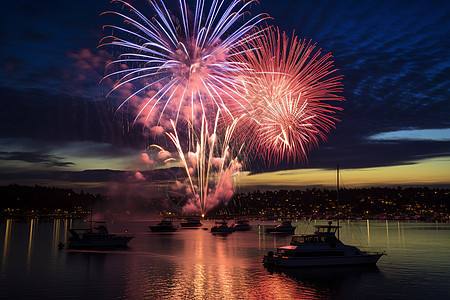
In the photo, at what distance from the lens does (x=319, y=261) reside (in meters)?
60.8

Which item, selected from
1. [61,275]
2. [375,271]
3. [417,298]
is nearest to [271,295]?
[417,298]

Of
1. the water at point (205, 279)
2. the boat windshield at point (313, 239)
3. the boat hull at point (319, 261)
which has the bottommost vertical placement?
the water at point (205, 279)

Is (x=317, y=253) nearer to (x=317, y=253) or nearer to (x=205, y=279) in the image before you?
(x=317, y=253)

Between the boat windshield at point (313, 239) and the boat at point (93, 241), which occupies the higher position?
the boat windshield at point (313, 239)

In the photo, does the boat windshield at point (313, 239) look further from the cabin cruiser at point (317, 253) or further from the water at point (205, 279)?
the water at point (205, 279)

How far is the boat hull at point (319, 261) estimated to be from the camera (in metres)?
60.0

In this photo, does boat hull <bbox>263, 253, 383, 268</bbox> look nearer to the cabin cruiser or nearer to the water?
the cabin cruiser

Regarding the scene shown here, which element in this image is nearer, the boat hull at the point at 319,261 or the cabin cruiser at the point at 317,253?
the boat hull at the point at 319,261

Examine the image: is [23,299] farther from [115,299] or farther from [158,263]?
[158,263]

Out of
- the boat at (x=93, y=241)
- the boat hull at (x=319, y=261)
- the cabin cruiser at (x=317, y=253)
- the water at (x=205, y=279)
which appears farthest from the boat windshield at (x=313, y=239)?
the boat at (x=93, y=241)

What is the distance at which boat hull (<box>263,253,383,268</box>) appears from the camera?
197 ft

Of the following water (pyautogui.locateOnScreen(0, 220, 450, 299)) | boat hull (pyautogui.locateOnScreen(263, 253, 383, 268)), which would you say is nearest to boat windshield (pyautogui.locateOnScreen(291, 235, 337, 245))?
boat hull (pyautogui.locateOnScreen(263, 253, 383, 268))

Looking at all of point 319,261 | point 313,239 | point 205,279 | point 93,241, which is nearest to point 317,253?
point 319,261

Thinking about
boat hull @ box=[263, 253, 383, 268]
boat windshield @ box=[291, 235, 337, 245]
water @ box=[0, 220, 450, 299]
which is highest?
boat windshield @ box=[291, 235, 337, 245]
